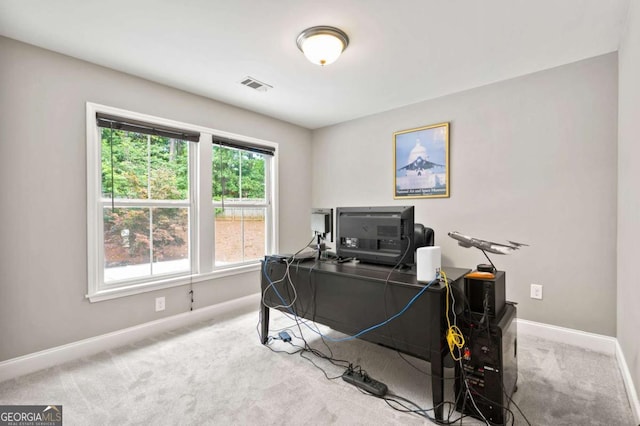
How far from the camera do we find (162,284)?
294 centimetres

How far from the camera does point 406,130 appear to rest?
3537 mm

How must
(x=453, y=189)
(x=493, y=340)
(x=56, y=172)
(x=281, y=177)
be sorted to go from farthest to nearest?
(x=281, y=177) → (x=453, y=189) → (x=56, y=172) → (x=493, y=340)

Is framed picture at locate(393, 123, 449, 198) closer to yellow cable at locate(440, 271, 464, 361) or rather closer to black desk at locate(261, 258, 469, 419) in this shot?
black desk at locate(261, 258, 469, 419)

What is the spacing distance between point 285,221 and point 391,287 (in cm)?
261

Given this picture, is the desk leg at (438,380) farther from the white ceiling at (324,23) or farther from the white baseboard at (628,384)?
the white ceiling at (324,23)

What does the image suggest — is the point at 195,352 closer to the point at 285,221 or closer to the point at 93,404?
the point at 93,404

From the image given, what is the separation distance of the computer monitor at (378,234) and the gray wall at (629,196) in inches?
48.0

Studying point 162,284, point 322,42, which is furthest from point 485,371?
point 162,284

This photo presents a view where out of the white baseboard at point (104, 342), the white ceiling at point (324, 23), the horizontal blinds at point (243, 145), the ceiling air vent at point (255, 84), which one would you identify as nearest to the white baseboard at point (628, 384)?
the white ceiling at point (324, 23)

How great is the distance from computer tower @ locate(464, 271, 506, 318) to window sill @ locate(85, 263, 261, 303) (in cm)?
262

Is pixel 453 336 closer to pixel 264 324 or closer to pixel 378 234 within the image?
pixel 378 234

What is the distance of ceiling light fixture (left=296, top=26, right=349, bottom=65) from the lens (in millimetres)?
2066

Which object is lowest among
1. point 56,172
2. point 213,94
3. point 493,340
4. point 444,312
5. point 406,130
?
point 493,340

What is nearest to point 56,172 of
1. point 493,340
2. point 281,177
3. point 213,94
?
point 213,94
